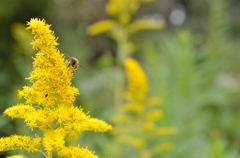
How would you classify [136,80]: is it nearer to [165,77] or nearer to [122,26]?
Answer: [122,26]

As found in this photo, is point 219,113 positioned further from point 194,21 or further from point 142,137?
point 194,21

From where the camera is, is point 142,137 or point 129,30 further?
point 129,30

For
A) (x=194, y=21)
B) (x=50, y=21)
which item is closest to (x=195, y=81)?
(x=50, y=21)

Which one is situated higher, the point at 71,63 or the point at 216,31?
the point at 216,31

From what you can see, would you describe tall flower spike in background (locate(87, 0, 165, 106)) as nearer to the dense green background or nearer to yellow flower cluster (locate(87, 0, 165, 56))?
yellow flower cluster (locate(87, 0, 165, 56))

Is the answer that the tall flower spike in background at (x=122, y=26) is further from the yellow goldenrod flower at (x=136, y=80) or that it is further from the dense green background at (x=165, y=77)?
the yellow goldenrod flower at (x=136, y=80)

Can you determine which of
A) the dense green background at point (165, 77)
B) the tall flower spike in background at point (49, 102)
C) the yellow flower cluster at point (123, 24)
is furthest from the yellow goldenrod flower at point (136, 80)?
the tall flower spike in background at point (49, 102)
